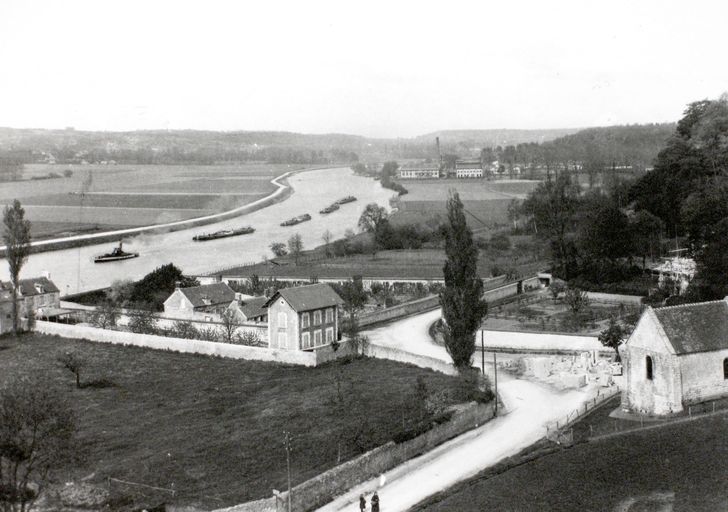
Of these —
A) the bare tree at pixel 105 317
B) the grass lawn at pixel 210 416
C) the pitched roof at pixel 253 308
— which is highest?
the pitched roof at pixel 253 308

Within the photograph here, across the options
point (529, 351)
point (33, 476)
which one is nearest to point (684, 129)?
point (529, 351)

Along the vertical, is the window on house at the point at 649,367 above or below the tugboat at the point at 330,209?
below

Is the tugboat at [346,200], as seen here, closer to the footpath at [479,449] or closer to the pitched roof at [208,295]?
the pitched roof at [208,295]

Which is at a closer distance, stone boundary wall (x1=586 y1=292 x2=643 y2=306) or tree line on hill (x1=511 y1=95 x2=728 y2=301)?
stone boundary wall (x1=586 y1=292 x2=643 y2=306)

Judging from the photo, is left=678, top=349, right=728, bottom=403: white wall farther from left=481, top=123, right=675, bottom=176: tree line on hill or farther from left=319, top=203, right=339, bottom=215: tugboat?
left=319, top=203, right=339, bottom=215: tugboat

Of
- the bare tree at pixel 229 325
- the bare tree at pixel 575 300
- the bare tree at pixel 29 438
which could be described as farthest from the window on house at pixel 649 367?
the bare tree at pixel 229 325

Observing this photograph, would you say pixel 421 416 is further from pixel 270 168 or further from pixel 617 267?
pixel 270 168

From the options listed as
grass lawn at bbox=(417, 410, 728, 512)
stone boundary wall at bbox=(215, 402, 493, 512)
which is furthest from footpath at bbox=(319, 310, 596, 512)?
grass lawn at bbox=(417, 410, 728, 512)

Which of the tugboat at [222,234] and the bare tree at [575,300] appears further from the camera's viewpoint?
the tugboat at [222,234]
